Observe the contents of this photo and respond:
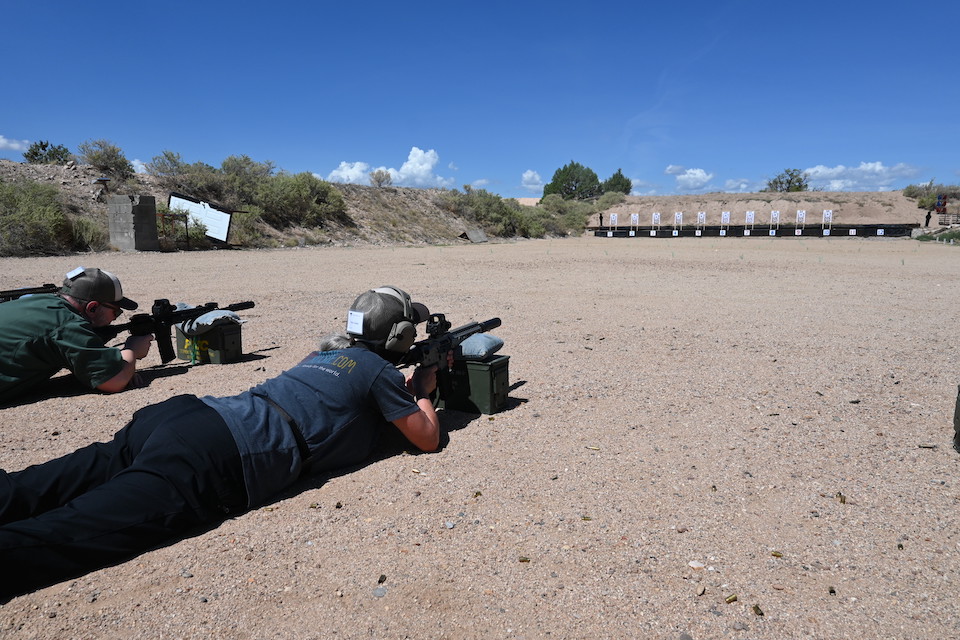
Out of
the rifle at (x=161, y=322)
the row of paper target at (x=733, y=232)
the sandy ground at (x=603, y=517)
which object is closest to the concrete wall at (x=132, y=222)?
the sandy ground at (x=603, y=517)

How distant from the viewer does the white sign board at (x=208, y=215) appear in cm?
2055

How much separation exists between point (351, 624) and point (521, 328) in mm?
5131

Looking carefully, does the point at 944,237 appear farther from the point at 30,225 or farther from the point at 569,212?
the point at 30,225

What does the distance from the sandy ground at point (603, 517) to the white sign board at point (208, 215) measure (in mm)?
16447

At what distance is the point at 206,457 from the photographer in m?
2.25

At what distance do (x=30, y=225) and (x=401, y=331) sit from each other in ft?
56.5

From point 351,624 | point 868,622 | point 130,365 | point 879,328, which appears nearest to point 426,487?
point 351,624

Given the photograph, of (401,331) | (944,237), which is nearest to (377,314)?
(401,331)

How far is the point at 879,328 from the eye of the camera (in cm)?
676

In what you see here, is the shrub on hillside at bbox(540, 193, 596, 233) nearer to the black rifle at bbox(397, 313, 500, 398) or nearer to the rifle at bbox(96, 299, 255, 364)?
the rifle at bbox(96, 299, 255, 364)

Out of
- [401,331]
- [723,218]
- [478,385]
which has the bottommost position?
[478,385]

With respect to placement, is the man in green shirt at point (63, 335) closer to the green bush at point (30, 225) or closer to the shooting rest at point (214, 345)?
the shooting rest at point (214, 345)

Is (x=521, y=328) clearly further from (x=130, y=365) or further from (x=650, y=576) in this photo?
(x=650, y=576)

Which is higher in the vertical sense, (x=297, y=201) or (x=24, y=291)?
(x=297, y=201)
